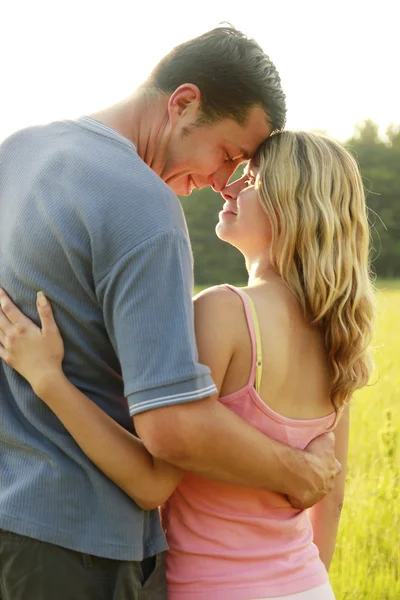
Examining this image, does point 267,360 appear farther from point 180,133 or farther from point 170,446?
point 180,133

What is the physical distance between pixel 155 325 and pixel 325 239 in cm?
85

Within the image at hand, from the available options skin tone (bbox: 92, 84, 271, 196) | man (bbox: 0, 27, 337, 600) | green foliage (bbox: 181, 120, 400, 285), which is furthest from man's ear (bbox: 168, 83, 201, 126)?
green foliage (bbox: 181, 120, 400, 285)

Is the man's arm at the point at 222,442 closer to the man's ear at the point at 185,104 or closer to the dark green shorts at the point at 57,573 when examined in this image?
the dark green shorts at the point at 57,573

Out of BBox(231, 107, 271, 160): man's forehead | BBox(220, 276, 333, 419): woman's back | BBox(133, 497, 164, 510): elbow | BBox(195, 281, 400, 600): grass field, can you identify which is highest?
BBox(231, 107, 271, 160): man's forehead

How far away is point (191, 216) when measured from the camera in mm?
67000

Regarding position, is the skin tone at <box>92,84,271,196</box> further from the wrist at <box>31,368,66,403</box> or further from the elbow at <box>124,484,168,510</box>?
the elbow at <box>124,484,168,510</box>

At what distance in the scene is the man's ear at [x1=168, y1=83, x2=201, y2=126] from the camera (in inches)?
113

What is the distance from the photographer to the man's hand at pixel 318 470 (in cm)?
265

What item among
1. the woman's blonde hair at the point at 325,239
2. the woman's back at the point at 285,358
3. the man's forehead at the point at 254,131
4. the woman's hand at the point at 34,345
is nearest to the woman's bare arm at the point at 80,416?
the woman's hand at the point at 34,345

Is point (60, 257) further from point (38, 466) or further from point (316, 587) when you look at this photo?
point (316, 587)

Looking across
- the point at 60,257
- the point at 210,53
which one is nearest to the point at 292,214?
the point at 210,53

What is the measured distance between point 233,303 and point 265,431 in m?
0.40

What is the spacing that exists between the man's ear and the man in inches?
18.3

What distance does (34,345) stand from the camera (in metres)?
2.32
